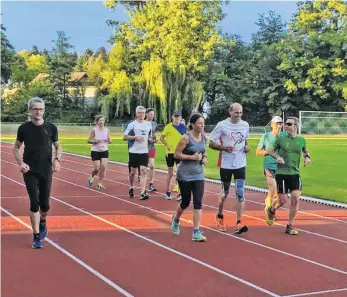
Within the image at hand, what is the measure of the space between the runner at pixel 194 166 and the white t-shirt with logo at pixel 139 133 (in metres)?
3.83

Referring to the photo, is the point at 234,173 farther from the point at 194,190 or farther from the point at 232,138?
the point at 194,190

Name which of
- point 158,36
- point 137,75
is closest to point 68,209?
point 137,75

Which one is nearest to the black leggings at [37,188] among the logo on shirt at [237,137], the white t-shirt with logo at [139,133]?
the logo on shirt at [237,137]

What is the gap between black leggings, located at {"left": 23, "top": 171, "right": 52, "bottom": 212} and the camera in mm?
6961

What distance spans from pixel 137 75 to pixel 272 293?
174 feet

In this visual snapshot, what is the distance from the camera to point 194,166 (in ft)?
25.6

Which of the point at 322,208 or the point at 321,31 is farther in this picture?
the point at 321,31

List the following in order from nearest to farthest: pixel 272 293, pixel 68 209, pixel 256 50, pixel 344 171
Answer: pixel 272 293, pixel 68 209, pixel 344 171, pixel 256 50

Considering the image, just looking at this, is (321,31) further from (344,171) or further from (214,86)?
(344,171)

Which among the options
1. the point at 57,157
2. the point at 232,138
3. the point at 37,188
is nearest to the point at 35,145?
the point at 57,157

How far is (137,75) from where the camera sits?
57250mm

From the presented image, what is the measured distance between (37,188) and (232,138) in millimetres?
3013

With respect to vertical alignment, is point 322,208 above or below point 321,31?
below

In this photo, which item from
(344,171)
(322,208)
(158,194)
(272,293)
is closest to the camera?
(272,293)
